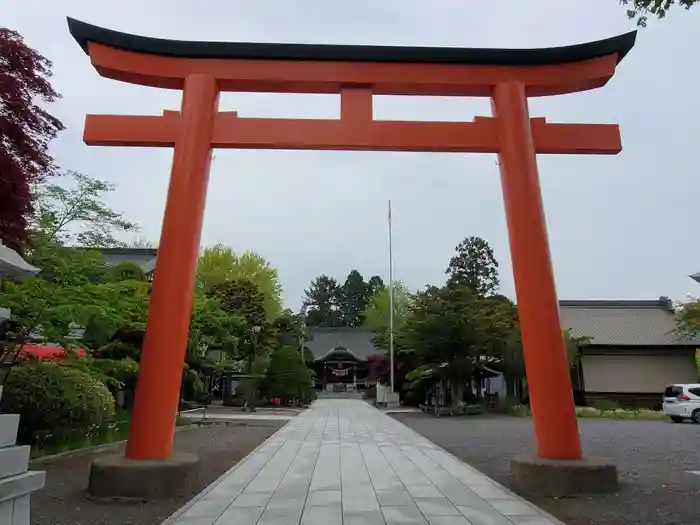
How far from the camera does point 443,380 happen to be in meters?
24.5

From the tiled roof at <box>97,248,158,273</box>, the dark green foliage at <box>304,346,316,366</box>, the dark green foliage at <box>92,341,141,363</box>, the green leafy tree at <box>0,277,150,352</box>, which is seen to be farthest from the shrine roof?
the dark green foliage at <box>304,346,316,366</box>

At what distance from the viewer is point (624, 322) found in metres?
30.2

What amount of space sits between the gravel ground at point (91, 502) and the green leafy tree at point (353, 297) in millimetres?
63553

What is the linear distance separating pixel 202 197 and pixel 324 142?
1.77 meters

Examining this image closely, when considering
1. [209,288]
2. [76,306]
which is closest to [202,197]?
[76,306]

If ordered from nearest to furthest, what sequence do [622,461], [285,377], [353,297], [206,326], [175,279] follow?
[175,279], [622,461], [206,326], [285,377], [353,297]

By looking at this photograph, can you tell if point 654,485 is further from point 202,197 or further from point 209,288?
point 209,288

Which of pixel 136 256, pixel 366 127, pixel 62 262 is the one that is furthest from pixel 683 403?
pixel 136 256

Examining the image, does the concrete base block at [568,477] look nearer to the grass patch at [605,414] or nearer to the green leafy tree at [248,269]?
the grass patch at [605,414]

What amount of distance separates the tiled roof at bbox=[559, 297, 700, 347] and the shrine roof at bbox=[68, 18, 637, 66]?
75.5ft

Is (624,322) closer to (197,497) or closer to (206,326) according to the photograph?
(206,326)

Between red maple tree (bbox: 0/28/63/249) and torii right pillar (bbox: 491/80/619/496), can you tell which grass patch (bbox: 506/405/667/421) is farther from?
red maple tree (bbox: 0/28/63/249)

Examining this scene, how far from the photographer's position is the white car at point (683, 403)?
817 inches

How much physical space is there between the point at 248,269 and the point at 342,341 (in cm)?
1944
